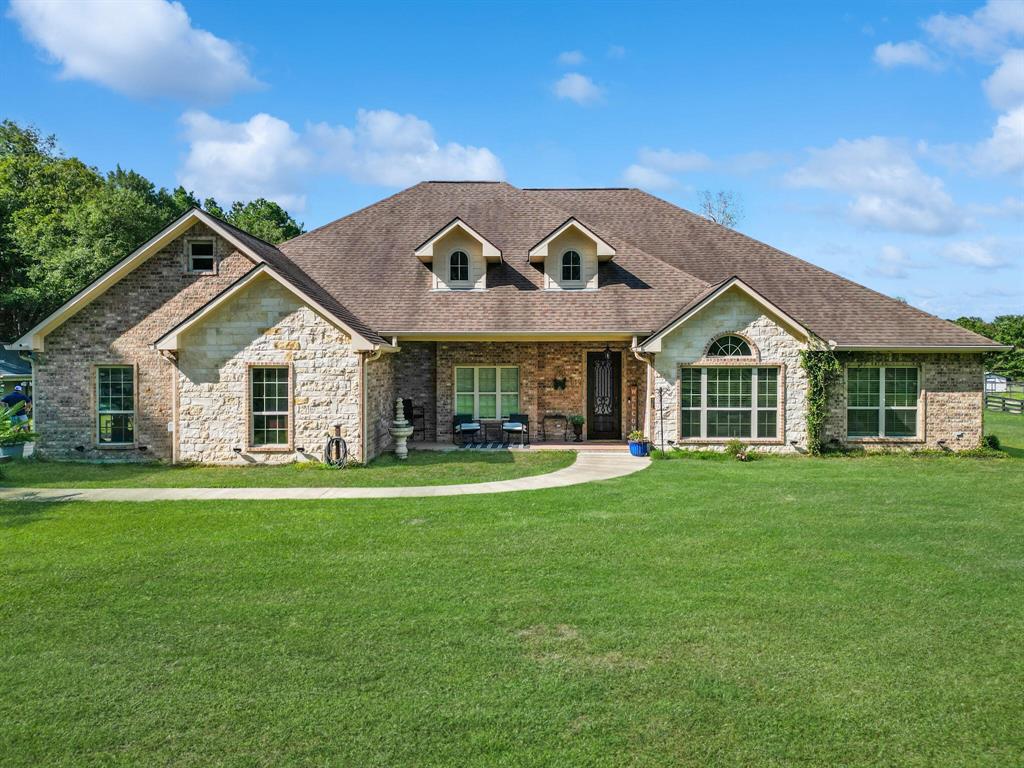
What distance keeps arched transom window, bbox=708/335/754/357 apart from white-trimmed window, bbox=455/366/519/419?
566 centimetres

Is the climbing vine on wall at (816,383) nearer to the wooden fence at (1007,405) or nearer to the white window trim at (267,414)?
the white window trim at (267,414)

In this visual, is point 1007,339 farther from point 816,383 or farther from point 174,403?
point 174,403

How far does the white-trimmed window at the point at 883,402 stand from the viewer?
56.9ft

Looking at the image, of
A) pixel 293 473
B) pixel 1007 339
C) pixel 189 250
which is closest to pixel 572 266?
pixel 293 473

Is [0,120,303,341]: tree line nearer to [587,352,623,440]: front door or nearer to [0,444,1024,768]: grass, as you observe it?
[587,352,623,440]: front door

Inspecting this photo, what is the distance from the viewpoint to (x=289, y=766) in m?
3.82

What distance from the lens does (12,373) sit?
18.7 metres

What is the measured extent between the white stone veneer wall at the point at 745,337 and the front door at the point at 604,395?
2.34 m

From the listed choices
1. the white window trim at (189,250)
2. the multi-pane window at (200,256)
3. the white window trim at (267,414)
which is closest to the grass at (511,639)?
the white window trim at (267,414)

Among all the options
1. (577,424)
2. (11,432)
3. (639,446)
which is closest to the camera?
(11,432)

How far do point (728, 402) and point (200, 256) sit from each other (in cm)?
1443

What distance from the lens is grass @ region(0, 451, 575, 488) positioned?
12836mm

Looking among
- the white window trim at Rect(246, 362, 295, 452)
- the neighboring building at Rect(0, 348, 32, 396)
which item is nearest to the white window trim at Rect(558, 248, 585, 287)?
the white window trim at Rect(246, 362, 295, 452)

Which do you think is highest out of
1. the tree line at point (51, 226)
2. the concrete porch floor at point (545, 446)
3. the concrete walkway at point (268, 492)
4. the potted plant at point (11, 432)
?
the tree line at point (51, 226)
